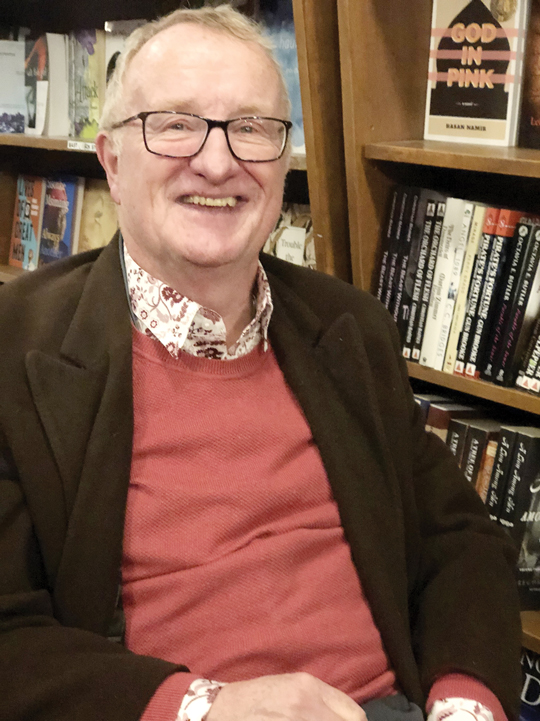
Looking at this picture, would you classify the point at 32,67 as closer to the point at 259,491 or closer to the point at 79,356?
the point at 79,356

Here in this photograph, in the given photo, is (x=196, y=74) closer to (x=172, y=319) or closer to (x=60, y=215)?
(x=172, y=319)

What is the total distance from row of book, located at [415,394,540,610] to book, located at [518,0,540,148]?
1.73ft

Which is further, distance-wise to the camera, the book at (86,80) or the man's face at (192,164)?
Answer: the book at (86,80)

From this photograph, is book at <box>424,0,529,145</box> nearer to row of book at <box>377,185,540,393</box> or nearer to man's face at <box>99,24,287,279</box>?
row of book at <box>377,185,540,393</box>

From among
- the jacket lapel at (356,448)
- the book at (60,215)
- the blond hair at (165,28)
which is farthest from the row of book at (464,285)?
Result: the book at (60,215)

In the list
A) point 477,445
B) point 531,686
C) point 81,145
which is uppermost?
point 81,145

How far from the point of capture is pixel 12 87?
1995 millimetres

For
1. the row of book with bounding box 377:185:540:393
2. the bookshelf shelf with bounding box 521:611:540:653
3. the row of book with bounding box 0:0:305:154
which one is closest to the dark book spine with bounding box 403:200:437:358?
the row of book with bounding box 377:185:540:393

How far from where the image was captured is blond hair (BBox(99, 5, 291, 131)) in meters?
1.04

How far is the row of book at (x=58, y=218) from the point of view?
6.54 feet

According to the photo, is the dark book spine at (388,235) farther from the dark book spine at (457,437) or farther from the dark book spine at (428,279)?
the dark book spine at (457,437)

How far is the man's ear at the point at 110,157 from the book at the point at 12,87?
105cm

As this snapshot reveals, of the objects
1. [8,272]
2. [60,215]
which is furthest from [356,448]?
[8,272]

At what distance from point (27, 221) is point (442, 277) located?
1.44 m
